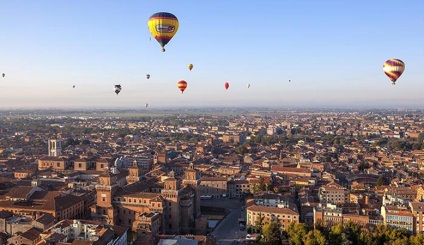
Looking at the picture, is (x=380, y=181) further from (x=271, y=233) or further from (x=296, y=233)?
(x=271, y=233)

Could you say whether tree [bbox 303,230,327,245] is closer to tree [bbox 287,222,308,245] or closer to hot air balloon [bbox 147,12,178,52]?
tree [bbox 287,222,308,245]

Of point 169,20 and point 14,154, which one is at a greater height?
point 169,20

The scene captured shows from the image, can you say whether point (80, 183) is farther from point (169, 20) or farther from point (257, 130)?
point (257, 130)

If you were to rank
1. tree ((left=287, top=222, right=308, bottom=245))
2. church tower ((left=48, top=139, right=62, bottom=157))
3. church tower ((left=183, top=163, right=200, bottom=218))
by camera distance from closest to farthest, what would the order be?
tree ((left=287, top=222, right=308, bottom=245)) → church tower ((left=183, top=163, right=200, bottom=218)) → church tower ((left=48, top=139, right=62, bottom=157))

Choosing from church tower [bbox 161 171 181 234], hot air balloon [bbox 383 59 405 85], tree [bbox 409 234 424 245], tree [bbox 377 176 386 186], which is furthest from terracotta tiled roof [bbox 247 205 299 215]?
tree [bbox 377 176 386 186]

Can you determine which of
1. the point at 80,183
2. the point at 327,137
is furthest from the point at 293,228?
the point at 327,137

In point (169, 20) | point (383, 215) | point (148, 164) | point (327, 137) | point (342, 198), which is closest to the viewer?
point (169, 20)
